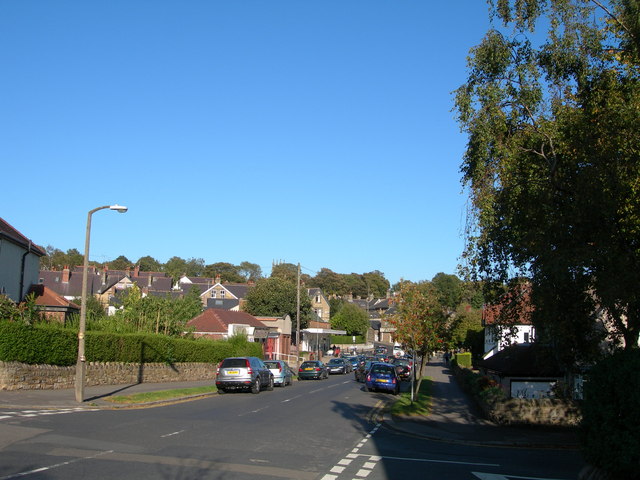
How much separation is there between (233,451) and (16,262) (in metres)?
25.5

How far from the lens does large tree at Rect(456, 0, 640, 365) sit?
505 inches

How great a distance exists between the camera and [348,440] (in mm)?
16047

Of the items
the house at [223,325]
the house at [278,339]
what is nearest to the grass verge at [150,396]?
the house at [223,325]

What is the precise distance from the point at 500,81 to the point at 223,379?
19896mm

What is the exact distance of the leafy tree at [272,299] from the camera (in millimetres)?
75062

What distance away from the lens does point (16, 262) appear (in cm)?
3356

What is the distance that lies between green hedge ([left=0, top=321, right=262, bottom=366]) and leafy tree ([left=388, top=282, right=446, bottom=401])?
13388 millimetres

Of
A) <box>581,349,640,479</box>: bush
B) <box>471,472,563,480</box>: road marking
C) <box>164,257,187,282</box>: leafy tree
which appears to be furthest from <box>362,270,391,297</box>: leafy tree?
<box>581,349,640,479</box>: bush

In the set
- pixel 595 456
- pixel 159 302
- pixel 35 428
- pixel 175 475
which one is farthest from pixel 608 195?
pixel 159 302

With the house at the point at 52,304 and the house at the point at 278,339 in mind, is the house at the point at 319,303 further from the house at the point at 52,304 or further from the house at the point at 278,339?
the house at the point at 52,304

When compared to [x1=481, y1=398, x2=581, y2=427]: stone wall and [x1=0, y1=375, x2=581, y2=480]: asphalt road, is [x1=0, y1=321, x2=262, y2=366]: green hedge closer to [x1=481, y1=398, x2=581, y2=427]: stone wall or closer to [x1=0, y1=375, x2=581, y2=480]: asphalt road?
[x1=0, y1=375, x2=581, y2=480]: asphalt road

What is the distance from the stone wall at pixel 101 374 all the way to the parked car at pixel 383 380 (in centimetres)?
1148

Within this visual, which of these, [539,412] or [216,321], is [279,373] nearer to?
[216,321]

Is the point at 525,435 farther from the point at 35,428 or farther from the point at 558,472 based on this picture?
the point at 35,428
